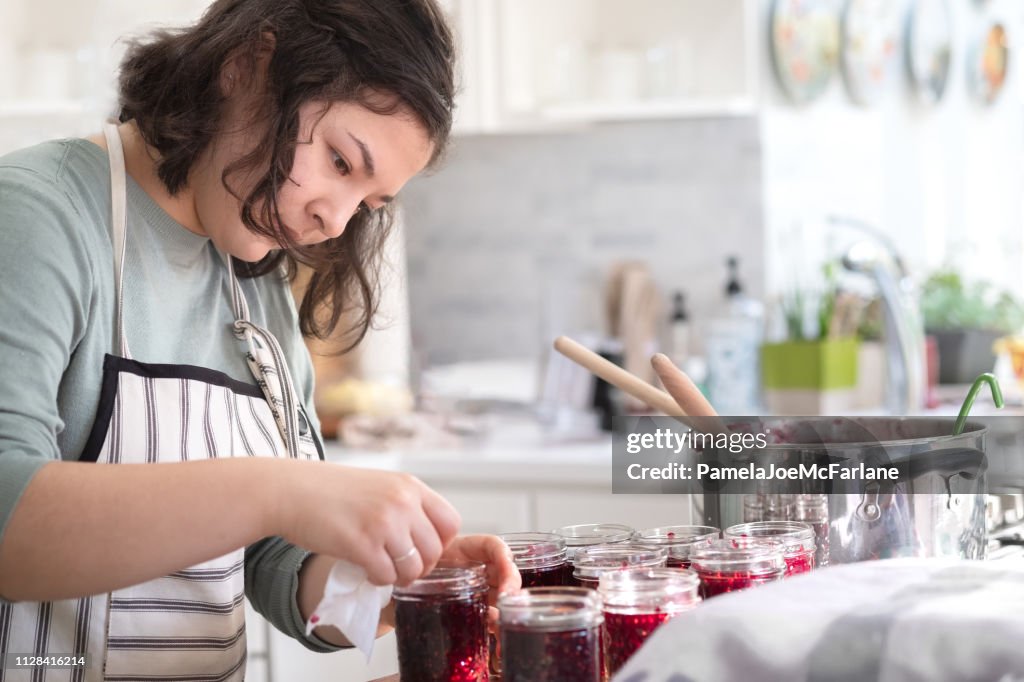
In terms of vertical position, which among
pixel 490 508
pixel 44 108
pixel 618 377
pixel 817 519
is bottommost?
pixel 490 508

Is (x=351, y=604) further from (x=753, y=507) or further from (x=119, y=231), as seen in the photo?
(x=119, y=231)

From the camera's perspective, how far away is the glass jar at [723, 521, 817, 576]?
3.13 feet

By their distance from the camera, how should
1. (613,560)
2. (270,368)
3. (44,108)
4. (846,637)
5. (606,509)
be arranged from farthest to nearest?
(44,108), (606,509), (270,368), (613,560), (846,637)

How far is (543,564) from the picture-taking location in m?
1.00

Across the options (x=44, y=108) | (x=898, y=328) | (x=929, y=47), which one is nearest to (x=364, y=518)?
(x=898, y=328)

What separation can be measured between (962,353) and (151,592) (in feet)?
8.38

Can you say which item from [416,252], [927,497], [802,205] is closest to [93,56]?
[416,252]

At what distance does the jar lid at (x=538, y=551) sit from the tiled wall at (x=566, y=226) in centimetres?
236

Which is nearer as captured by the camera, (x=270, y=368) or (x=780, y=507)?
(x=780, y=507)

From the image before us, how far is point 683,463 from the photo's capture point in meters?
1.12

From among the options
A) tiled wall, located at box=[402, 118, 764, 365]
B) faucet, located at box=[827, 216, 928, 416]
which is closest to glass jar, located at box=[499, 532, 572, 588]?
faucet, located at box=[827, 216, 928, 416]

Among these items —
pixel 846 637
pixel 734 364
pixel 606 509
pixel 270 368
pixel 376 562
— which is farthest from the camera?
pixel 734 364

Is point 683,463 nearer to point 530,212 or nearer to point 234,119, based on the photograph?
point 234,119

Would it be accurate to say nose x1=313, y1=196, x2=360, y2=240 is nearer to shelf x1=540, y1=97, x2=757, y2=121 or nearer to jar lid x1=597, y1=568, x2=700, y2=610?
jar lid x1=597, y1=568, x2=700, y2=610
